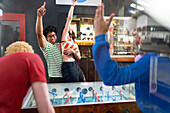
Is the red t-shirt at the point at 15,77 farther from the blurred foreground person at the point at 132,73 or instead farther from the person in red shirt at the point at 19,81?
the blurred foreground person at the point at 132,73

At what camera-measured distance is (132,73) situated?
790mm

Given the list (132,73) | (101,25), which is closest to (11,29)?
(101,25)

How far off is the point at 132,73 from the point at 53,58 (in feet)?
1.88

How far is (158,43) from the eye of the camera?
0.86m

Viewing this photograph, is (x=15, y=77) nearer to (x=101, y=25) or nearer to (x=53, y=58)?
(x=53, y=58)

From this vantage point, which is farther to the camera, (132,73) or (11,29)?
(11,29)

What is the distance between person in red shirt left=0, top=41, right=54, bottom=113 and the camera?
738mm

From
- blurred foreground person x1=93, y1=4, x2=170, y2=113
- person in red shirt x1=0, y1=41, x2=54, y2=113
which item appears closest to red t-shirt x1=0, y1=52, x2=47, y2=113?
person in red shirt x1=0, y1=41, x2=54, y2=113

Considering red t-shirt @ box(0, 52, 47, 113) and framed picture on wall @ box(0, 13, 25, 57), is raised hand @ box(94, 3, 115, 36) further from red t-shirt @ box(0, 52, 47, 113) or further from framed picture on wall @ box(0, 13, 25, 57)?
framed picture on wall @ box(0, 13, 25, 57)

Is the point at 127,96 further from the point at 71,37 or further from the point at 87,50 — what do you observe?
the point at 71,37

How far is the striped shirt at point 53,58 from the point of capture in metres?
1.03

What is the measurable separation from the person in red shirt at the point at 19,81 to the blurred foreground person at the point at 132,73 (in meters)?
0.35

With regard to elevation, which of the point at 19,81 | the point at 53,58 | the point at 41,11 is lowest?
the point at 19,81

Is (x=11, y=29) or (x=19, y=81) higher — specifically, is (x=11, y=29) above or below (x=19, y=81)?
above
